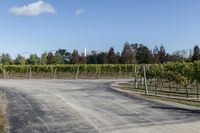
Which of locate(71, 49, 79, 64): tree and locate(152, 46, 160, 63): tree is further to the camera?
locate(71, 49, 79, 64): tree

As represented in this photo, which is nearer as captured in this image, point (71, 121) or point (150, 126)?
point (150, 126)

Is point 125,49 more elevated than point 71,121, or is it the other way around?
point 125,49

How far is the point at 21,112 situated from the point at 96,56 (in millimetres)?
102966

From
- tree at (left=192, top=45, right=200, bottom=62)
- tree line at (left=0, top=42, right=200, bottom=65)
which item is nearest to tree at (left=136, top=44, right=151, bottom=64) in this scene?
tree line at (left=0, top=42, right=200, bottom=65)

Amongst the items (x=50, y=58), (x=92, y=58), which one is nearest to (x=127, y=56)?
(x=92, y=58)

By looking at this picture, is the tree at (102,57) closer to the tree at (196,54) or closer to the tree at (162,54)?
the tree at (162,54)

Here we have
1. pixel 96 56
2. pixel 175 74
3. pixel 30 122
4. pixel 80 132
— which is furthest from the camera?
pixel 96 56

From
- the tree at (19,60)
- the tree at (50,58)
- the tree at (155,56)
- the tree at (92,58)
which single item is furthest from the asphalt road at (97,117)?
the tree at (92,58)

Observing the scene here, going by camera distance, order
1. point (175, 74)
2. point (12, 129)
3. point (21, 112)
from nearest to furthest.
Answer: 1. point (12, 129)
2. point (21, 112)
3. point (175, 74)

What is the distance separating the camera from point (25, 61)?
117 metres

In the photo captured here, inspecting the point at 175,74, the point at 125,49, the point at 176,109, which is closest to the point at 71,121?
the point at 176,109

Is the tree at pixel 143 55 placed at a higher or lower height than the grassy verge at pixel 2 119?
higher

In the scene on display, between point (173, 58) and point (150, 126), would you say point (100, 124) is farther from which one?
Result: point (173, 58)

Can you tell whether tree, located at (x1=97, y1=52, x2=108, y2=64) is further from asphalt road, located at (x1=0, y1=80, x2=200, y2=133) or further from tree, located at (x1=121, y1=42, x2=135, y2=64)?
asphalt road, located at (x1=0, y1=80, x2=200, y2=133)
